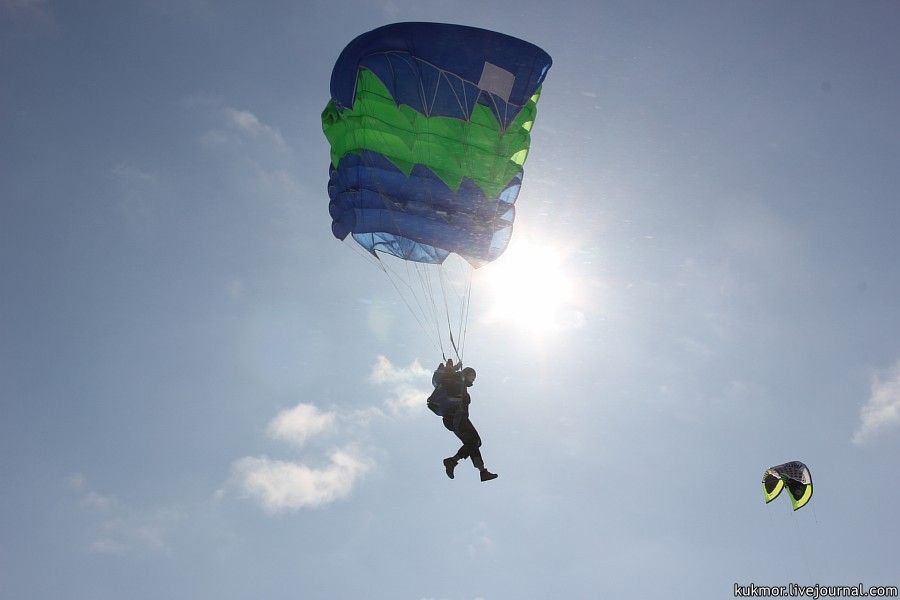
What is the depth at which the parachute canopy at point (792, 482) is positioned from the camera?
19359 millimetres

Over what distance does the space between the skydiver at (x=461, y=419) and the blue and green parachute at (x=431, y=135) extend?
405 cm

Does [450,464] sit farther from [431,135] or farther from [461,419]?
[431,135]

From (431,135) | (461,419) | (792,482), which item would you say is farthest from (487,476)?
(792,482)

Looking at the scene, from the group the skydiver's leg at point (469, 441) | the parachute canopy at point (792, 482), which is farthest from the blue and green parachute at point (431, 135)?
the parachute canopy at point (792, 482)

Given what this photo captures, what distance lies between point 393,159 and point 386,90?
143cm

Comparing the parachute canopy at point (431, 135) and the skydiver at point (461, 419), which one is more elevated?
the parachute canopy at point (431, 135)

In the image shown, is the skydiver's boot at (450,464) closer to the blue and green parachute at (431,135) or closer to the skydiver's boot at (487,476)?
the skydiver's boot at (487,476)

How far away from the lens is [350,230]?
15.7 metres

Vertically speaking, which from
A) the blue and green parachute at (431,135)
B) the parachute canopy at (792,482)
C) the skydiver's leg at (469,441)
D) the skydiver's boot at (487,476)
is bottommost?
the skydiver's boot at (487,476)

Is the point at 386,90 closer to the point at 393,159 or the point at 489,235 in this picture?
the point at 393,159

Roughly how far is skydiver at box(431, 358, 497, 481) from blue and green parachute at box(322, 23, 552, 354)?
405 cm

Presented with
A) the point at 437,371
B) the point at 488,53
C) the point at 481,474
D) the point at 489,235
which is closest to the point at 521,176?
A: the point at 489,235

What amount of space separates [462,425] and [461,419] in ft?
0.36

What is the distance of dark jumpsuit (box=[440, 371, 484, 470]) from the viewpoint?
1241cm
